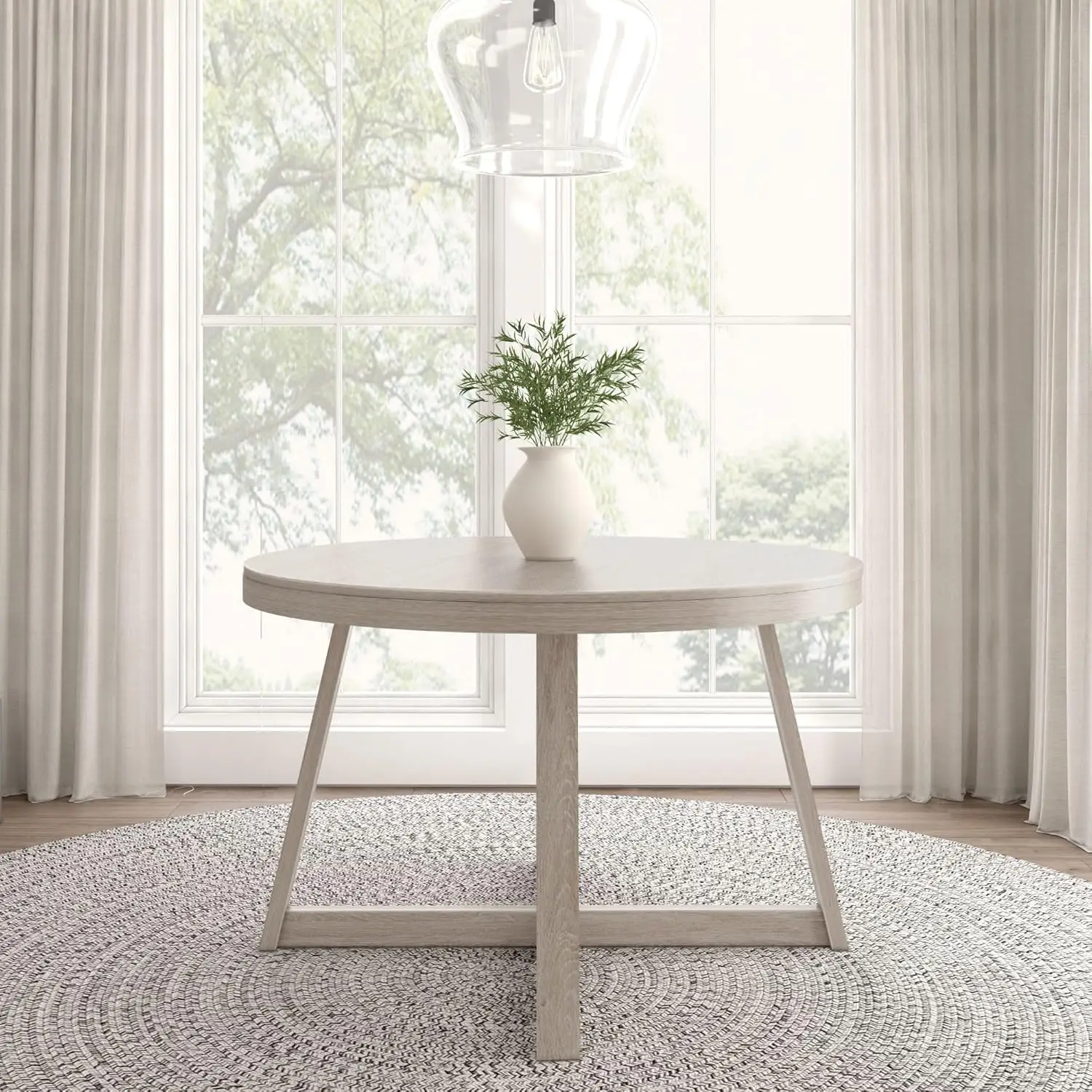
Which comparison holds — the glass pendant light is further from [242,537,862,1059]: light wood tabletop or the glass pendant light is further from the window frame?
the window frame

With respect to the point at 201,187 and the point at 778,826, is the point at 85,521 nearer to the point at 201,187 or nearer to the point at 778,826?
the point at 201,187

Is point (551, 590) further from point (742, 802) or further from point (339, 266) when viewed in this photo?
point (339, 266)

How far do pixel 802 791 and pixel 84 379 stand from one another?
218 cm

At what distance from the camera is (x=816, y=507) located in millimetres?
3502

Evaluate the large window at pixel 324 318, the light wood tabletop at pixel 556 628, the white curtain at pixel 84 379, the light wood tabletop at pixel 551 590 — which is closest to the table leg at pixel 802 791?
the light wood tabletop at pixel 556 628

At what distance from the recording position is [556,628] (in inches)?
60.7

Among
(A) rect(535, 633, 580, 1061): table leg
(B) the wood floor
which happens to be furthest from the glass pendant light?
(B) the wood floor

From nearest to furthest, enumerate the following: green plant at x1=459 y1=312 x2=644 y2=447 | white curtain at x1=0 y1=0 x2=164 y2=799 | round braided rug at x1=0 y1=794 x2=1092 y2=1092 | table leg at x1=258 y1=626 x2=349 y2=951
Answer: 1. round braided rug at x1=0 y1=794 x2=1092 y2=1092
2. green plant at x1=459 y1=312 x2=644 y2=447
3. table leg at x1=258 y1=626 x2=349 y2=951
4. white curtain at x1=0 y1=0 x2=164 y2=799

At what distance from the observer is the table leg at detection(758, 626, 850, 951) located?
83.0 inches

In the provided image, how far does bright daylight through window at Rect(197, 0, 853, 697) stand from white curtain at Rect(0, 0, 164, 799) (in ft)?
0.92

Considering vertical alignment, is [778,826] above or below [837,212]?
below

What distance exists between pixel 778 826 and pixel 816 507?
1020mm

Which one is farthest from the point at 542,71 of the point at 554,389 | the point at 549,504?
the point at 549,504

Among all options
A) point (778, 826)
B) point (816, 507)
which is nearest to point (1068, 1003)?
point (778, 826)
